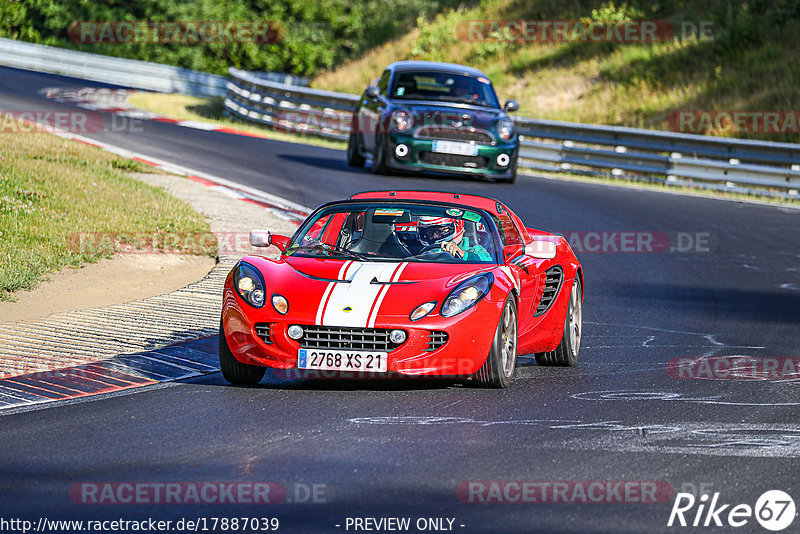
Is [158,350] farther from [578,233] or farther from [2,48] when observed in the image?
[2,48]

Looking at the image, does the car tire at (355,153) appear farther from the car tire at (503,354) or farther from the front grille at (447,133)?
the car tire at (503,354)

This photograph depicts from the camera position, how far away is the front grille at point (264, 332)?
779 cm

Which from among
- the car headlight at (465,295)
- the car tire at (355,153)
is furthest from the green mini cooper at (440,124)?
the car headlight at (465,295)

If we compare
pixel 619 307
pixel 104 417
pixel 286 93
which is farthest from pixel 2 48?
pixel 104 417

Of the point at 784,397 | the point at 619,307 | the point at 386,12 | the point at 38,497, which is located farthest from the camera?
the point at 386,12

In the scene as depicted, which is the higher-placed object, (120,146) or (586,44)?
(586,44)

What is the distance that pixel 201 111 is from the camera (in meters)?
34.4

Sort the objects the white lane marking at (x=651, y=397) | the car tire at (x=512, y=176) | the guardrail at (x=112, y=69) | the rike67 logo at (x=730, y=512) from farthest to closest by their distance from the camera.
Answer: the guardrail at (x=112, y=69) → the car tire at (x=512, y=176) → the white lane marking at (x=651, y=397) → the rike67 logo at (x=730, y=512)

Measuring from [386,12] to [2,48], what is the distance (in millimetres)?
20029

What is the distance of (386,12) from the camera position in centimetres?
5759

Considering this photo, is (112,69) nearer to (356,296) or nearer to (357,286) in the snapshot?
(357,286)

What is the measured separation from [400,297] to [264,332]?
0.86 m

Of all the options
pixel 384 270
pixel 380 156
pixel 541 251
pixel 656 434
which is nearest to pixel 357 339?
pixel 384 270

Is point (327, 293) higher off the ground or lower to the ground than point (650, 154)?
higher
